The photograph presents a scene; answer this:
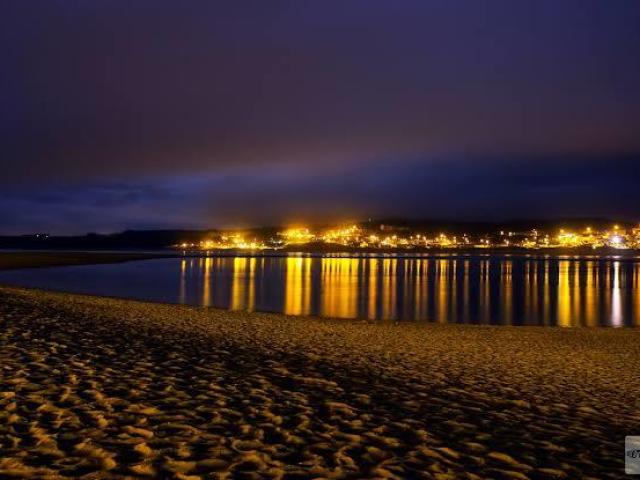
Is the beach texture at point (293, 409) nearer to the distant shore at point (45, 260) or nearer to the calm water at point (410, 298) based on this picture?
the calm water at point (410, 298)

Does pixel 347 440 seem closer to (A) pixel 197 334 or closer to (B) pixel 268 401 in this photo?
(B) pixel 268 401

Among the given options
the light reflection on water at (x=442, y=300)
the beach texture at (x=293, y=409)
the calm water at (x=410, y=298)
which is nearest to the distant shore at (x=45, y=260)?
the calm water at (x=410, y=298)

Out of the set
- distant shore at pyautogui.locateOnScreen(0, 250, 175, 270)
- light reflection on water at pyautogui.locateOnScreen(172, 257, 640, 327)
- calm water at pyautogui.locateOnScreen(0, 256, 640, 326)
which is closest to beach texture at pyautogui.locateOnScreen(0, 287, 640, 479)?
light reflection on water at pyautogui.locateOnScreen(172, 257, 640, 327)

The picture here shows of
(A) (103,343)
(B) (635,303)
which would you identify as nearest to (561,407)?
(A) (103,343)

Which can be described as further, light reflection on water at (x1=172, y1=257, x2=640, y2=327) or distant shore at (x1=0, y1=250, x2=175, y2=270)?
distant shore at (x1=0, y1=250, x2=175, y2=270)

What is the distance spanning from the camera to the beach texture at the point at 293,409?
224 inches

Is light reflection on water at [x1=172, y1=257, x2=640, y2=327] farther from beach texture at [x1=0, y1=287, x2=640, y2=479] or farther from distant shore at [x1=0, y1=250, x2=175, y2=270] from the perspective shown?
distant shore at [x1=0, y1=250, x2=175, y2=270]

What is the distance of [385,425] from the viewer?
23.6 ft

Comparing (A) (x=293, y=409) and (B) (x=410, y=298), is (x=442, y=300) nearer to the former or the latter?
(B) (x=410, y=298)

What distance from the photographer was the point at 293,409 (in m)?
7.68

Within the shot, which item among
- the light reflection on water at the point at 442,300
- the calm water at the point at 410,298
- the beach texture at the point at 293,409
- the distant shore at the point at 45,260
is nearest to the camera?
the beach texture at the point at 293,409

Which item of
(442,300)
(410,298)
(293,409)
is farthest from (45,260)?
(293,409)

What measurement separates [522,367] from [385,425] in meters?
7.20

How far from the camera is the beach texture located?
570cm
